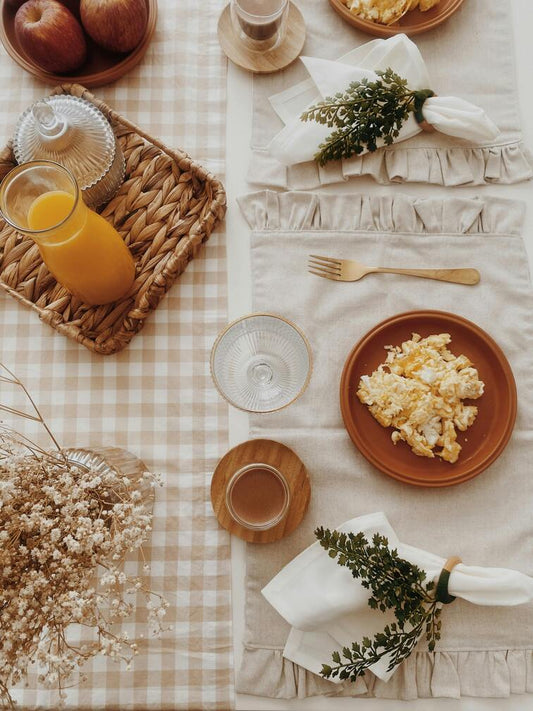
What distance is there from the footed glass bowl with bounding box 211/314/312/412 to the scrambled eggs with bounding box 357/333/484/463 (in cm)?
13

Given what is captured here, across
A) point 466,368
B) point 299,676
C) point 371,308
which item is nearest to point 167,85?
point 371,308

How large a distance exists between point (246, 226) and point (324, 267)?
0.18 m

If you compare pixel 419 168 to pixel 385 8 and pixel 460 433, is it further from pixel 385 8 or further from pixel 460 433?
pixel 460 433

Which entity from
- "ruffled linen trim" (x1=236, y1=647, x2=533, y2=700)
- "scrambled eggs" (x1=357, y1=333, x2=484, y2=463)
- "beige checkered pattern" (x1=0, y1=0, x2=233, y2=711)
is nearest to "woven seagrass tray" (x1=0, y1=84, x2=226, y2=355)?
"beige checkered pattern" (x1=0, y1=0, x2=233, y2=711)

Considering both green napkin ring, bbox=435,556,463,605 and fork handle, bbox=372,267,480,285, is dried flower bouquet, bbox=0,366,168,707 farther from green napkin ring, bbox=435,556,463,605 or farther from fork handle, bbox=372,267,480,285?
fork handle, bbox=372,267,480,285

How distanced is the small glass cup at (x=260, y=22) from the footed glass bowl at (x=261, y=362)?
22.7 inches

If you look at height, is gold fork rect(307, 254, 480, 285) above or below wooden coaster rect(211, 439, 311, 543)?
above

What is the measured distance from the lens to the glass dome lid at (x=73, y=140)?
1.05 meters

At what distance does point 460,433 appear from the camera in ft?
3.64

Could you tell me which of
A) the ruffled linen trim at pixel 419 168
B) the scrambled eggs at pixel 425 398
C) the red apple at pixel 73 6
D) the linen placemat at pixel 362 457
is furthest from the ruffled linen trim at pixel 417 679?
the red apple at pixel 73 6

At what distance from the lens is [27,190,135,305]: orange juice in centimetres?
96

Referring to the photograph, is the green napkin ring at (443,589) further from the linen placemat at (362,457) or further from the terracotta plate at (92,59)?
the terracotta plate at (92,59)

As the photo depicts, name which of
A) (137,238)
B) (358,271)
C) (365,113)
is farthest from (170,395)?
(365,113)

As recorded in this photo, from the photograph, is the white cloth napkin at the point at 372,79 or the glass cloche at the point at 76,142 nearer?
the glass cloche at the point at 76,142
